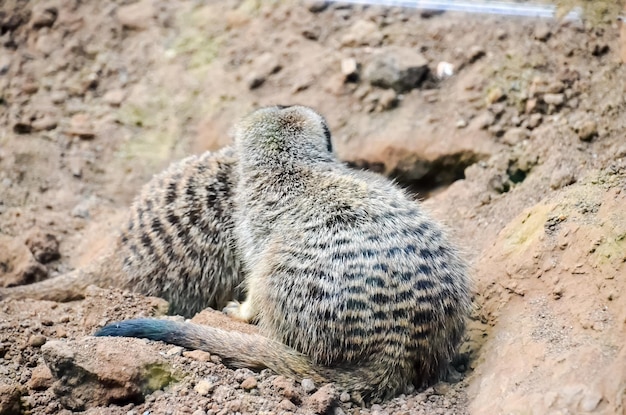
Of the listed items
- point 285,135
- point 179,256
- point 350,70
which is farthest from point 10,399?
point 350,70

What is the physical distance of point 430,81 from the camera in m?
4.18

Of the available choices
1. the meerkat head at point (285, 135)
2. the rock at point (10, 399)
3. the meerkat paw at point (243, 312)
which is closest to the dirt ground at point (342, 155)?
the rock at point (10, 399)

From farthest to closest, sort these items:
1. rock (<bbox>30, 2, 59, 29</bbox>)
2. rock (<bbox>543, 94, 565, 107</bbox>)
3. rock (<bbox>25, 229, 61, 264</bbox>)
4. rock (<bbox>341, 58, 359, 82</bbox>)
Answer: rock (<bbox>30, 2, 59, 29</bbox>), rock (<bbox>341, 58, 359, 82</bbox>), rock (<bbox>25, 229, 61, 264</bbox>), rock (<bbox>543, 94, 565, 107</bbox>)

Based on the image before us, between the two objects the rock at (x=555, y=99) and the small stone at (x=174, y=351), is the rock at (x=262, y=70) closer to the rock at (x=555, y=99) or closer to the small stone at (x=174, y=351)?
the rock at (x=555, y=99)

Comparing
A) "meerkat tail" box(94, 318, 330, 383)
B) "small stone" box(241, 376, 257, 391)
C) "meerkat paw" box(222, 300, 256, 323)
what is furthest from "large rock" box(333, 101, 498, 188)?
"small stone" box(241, 376, 257, 391)

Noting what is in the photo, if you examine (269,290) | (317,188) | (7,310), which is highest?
(317,188)

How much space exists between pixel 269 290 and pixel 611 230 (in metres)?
1.18

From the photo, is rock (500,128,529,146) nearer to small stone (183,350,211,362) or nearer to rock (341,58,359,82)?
rock (341,58,359,82)

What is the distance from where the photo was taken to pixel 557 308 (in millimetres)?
2490

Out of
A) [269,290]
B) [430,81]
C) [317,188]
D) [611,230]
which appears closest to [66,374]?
[269,290]

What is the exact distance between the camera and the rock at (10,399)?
2.37 metres

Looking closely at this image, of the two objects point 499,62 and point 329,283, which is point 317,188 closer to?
point 329,283

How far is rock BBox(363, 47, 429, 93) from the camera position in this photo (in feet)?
13.6

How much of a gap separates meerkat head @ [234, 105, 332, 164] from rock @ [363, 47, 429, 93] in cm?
93
